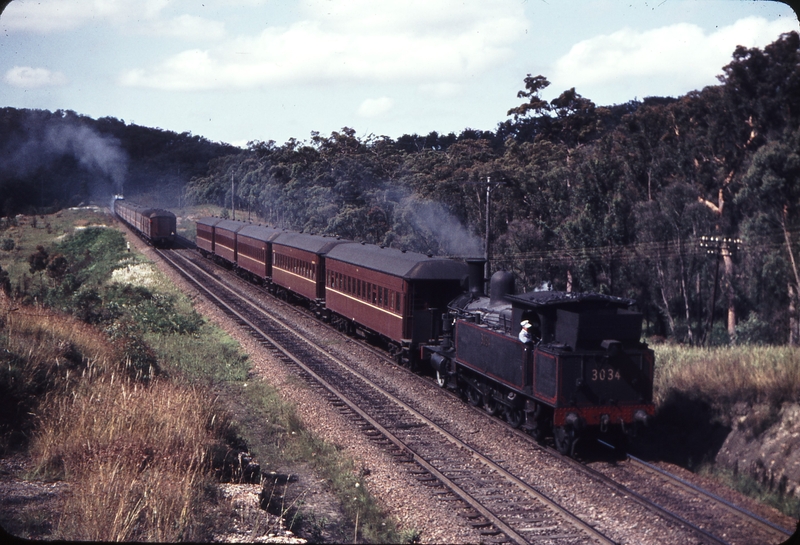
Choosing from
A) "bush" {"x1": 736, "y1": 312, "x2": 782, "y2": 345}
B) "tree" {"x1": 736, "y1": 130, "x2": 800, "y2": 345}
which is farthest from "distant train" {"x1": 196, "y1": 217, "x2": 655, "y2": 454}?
"tree" {"x1": 736, "y1": 130, "x2": 800, "y2": 345}

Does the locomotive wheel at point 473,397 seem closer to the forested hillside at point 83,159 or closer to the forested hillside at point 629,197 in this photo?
the forested hillside at point 629,197

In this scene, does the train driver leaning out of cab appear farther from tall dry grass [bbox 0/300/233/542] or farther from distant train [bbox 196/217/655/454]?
tall dry grass [bbox 0/300/233/542]

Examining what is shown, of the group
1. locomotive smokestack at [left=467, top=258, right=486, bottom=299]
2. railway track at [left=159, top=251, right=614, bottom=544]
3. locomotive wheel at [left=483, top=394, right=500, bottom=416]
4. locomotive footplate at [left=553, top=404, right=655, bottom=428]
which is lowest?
railway track at [left=159, top=251, right=614, bottom=544]

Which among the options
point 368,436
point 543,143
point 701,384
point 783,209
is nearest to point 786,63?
point 783,209

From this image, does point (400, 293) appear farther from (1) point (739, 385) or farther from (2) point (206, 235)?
(2) point (206, 235)

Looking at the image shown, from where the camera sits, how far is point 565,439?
41.4ft

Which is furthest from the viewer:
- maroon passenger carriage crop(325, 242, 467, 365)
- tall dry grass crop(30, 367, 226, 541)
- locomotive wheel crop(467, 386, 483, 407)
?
maroon passenger carriage crop(325, 242, 467, 365)

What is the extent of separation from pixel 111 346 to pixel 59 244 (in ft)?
111

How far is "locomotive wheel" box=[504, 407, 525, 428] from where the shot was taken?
1413 cm

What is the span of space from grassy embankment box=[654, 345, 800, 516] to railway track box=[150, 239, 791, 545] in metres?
1.06

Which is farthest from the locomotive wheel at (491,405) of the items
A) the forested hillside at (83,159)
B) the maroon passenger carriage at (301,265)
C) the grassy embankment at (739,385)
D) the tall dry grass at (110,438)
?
the forested hillside at (83,159)

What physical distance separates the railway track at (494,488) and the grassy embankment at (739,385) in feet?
3.49

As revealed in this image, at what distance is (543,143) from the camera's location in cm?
4956

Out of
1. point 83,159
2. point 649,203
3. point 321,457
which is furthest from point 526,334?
point 83,159
